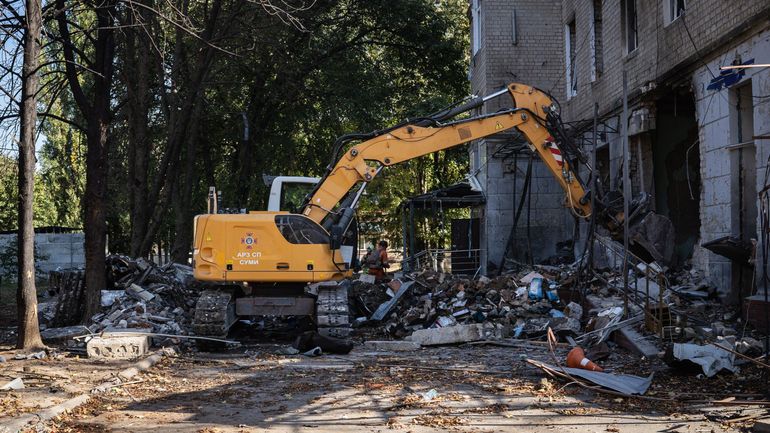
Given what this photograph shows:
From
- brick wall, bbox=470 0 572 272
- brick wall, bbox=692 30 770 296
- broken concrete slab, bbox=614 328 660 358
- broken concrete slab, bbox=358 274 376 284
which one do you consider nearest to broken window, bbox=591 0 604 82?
brick wall, bbox=470 0 572 272

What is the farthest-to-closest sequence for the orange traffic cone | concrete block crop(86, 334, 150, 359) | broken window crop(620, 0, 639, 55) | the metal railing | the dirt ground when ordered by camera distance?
the metal railing
broken window crop(620, 0, 639, 55)
concrete block crop(86, 334, 150, 359)
the orange traffic cone
the dirt ground

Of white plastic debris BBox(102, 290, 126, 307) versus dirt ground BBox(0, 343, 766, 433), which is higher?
white plastic debris BBox(102, 290, 126, 307)

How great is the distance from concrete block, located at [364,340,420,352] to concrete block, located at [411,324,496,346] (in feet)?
0.77

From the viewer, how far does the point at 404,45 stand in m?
26.7

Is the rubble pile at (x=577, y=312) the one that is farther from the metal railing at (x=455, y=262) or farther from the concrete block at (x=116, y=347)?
the metal railing at (x=455, y=262)

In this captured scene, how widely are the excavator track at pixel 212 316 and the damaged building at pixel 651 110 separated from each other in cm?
709

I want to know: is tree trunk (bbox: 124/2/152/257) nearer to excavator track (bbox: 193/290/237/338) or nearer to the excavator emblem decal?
excavator track (bbox: 193/290/237/338)

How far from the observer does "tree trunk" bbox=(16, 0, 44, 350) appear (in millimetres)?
11234

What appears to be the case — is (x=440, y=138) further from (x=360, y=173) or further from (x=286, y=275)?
(x=286, y=275)

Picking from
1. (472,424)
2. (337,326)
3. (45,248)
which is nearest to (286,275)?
(337,326)

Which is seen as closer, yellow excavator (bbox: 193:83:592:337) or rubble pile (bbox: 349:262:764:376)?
rubble pile (bbox: 349:262:764:376)

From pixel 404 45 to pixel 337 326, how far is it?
51.4ft

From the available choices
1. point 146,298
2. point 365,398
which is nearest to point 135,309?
point 146,298

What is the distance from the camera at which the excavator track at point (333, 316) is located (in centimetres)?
1298
